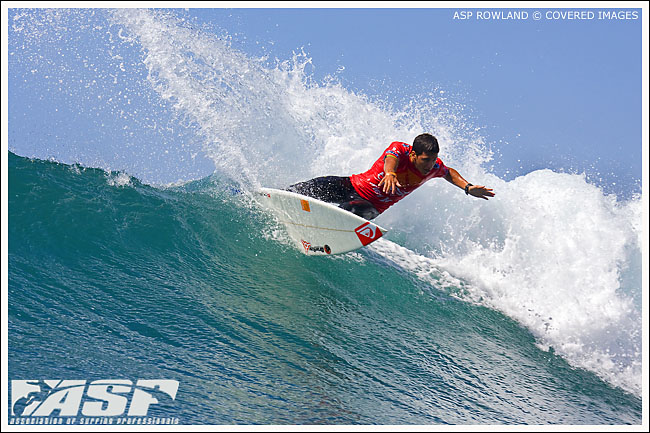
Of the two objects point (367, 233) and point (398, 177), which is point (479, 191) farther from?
point (367, 233)

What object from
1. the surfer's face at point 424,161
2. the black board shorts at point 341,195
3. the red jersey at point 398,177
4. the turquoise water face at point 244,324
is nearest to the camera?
the turquoise water face at point 244,324

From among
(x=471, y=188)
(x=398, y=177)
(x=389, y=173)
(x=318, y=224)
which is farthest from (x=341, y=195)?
(x=471, y=188)

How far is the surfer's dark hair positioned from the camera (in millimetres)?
5535

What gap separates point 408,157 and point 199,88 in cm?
460

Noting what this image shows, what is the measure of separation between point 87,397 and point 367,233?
11.3 ft

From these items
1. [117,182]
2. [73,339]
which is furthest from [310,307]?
[117,182]

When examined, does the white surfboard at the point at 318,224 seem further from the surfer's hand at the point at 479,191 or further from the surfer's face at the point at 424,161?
the surfer's hand at the point at 479,191

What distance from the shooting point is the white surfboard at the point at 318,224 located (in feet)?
20.0

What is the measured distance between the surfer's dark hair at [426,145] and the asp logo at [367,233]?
1014 millimetres

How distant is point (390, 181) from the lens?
5.46m

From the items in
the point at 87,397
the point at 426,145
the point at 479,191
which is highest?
the point at 426,145

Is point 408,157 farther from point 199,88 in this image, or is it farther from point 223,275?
point 199,88

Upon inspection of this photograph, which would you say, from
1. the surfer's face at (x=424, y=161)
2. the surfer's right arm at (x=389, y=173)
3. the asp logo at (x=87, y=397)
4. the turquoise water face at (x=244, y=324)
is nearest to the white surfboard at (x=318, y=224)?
the turquoise water face at (x=244, y=324)

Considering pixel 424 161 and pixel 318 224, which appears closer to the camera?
pixel 424 161
